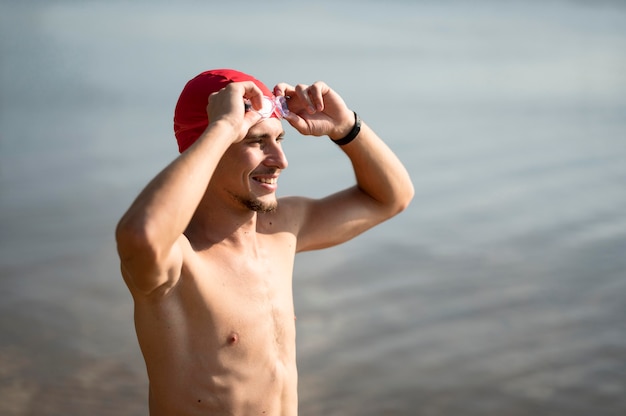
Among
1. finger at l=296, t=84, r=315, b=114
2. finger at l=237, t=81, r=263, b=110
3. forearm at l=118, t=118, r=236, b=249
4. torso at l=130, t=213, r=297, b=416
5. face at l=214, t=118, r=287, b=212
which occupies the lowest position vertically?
torso at l=130, t=213, r=297, b=416

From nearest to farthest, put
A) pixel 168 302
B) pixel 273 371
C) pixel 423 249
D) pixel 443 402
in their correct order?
pixel 168 302, pixel 273 371, pixel 443 402, pixel 423 249

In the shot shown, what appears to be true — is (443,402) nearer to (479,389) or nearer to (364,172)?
(479,389)

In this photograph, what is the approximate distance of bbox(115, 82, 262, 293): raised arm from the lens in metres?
2.19

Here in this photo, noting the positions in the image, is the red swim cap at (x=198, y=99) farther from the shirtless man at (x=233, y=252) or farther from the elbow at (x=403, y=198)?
the elbow at (x=403, y=198)

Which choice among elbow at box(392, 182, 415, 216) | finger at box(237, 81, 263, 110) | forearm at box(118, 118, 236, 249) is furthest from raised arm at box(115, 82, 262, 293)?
elbow at box(392, 182, 415, 216)

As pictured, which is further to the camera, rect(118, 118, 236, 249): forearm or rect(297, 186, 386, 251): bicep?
rect(297, 186, 386, 251): bicep

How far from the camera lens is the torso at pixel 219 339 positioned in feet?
8.33

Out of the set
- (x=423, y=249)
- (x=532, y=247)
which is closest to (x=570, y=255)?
(x=532, y=247)

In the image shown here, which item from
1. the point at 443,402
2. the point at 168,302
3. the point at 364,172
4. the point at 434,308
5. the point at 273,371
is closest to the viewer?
the point at 168,302

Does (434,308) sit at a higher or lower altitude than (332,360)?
higher

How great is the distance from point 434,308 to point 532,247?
3.15ft

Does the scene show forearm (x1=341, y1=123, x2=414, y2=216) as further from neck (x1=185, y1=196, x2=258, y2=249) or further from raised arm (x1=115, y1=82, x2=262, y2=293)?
raised arm (x1=115, y1=82, x2=262, y2=293)

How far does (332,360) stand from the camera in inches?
196

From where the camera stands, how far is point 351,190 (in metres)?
3.08
